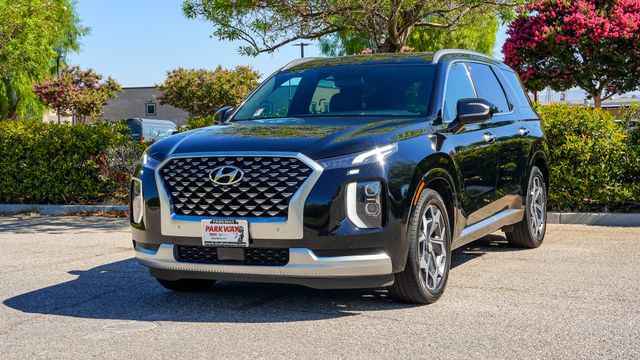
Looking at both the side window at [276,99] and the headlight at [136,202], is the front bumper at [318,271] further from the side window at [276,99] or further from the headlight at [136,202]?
the side window at [276,99]

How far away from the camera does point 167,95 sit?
63.5 meters

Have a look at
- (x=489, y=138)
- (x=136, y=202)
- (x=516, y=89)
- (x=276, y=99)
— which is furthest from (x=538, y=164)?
(x=136, y=202)

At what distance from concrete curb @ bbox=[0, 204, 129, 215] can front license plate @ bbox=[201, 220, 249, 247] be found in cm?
821

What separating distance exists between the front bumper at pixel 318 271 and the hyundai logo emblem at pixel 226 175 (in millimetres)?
577

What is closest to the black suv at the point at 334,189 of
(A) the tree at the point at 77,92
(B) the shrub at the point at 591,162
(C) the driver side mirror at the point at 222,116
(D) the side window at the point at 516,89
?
(C) the driver side mirror at the point at 222,116

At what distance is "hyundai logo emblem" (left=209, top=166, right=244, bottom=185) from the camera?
225 inches

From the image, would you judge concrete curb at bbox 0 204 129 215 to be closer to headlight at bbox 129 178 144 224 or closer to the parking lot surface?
the parking lot surface

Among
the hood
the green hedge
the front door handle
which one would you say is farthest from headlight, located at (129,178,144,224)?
the green hedge

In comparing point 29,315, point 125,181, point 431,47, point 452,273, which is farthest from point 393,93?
point 431,47

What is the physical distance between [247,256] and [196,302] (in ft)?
3.17

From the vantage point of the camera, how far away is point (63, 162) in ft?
46.8

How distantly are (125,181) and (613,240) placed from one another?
803 cm

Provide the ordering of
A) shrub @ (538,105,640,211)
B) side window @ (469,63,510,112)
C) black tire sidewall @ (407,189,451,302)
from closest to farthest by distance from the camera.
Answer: black tire sidewall @ (407,189,451,302) < side window @ (469,63,510,112) < shrub @ (538,105,640,211)

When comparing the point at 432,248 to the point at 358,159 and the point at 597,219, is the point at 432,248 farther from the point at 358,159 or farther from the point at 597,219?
the point at 597,219
